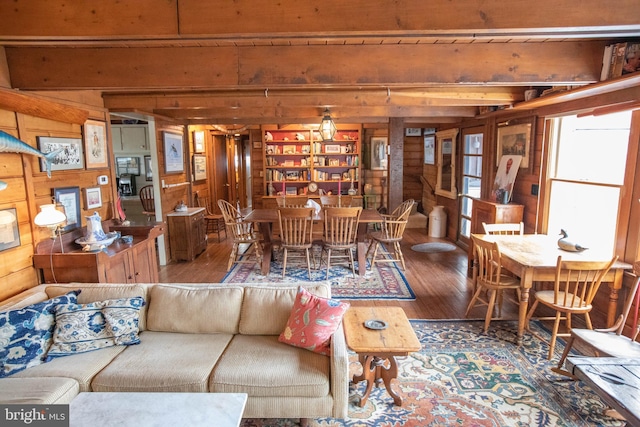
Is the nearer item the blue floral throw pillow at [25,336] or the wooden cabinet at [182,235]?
the blue floral throw pillow at [25,336]

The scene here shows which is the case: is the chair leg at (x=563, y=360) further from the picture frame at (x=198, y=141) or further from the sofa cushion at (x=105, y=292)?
the picture frame at (x=198, y=141)

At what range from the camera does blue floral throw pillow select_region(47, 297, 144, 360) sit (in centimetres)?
224

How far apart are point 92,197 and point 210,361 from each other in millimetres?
2547

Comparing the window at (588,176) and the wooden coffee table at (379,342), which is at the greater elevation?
the window at (588,176)

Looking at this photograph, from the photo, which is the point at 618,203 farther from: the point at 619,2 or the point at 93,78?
the point at 93,78

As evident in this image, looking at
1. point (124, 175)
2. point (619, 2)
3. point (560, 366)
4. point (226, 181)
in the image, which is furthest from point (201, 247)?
point (619, 2)

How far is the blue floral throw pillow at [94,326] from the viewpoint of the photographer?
88.1 inches

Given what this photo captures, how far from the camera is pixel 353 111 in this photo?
5.33m

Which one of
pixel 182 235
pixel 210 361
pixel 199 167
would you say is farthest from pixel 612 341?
pixel 199 167

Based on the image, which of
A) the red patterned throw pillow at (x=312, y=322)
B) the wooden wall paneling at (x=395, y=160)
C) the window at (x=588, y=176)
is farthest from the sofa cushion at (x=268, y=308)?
the wooden wall paneling at (x=395, y=160)

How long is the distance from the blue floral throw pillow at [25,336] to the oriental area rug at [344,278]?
242 centimetres

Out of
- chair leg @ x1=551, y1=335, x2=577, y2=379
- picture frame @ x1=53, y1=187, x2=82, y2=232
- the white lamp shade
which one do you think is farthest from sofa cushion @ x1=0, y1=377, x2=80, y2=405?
chair leg @ x1=551, y1=335, x2=577, y2=379

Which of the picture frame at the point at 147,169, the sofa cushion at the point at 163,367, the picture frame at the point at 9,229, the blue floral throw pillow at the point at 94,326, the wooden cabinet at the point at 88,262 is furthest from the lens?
the picture frame at the point at 147,169

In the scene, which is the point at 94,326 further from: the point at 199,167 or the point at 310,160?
the point at 310,160
